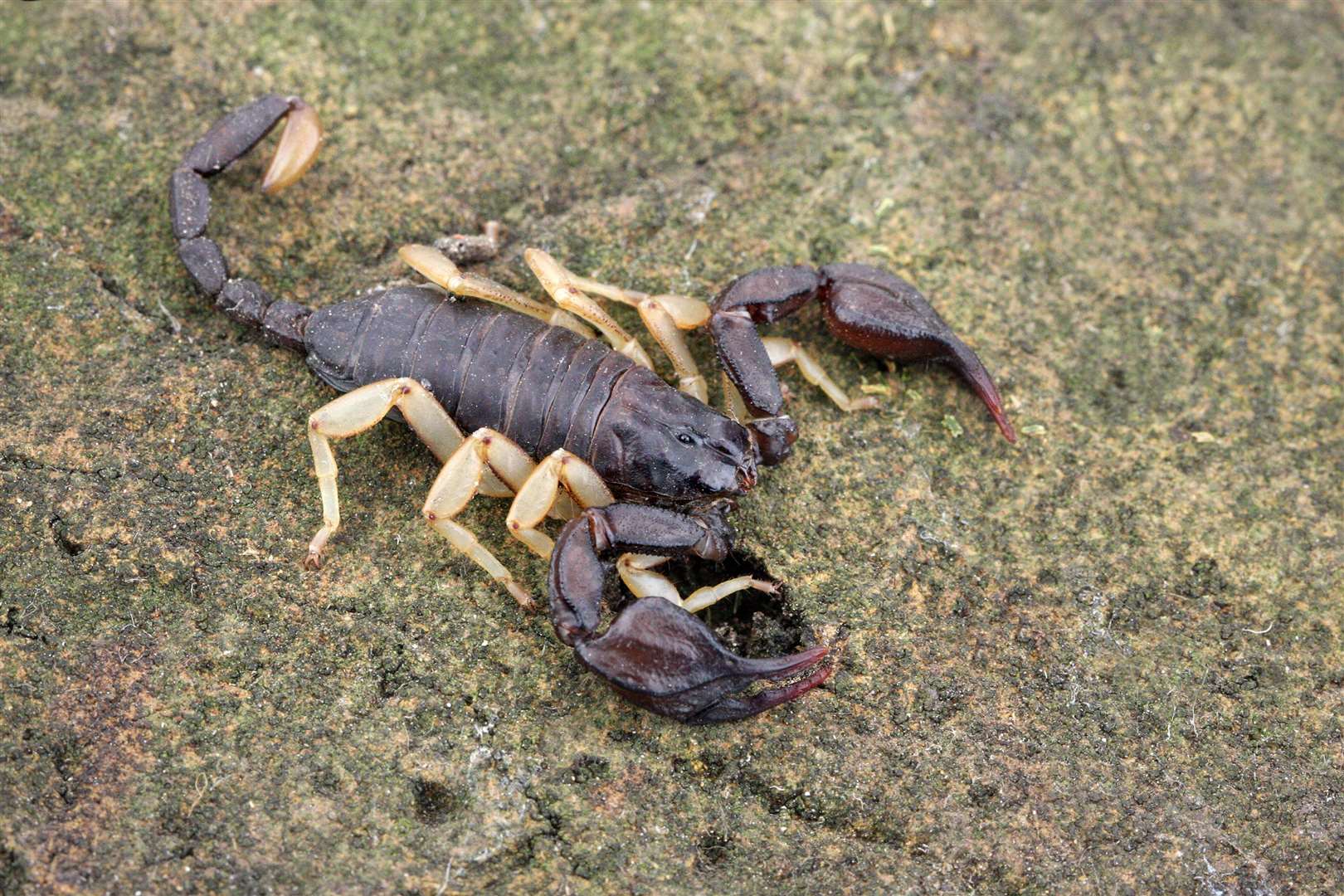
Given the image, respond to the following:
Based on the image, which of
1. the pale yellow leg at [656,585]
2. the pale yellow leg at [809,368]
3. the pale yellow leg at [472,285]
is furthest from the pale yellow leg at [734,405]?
the pale yellow leg at [656,585]

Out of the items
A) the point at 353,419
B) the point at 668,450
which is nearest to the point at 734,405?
the point at 668,450

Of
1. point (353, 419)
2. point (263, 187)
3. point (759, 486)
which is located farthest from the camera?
point (263, 187)

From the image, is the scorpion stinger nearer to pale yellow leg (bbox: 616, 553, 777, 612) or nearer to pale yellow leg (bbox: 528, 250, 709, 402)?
pale yellow leg (bbox: 616, 553, 777, 612)

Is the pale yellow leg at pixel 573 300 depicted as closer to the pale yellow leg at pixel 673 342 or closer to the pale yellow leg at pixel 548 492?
the pale yellow leg at pixel 673 342

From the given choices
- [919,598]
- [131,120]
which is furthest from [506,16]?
[919,598]

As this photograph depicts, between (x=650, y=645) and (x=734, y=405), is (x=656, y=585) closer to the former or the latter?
(x=650, y=645)

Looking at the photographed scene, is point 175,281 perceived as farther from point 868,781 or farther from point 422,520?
point 868,781

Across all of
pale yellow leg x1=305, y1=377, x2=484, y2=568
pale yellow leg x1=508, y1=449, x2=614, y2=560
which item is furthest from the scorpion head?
pale yellow leg x1=305, y1=377, x2=484, y2=568
